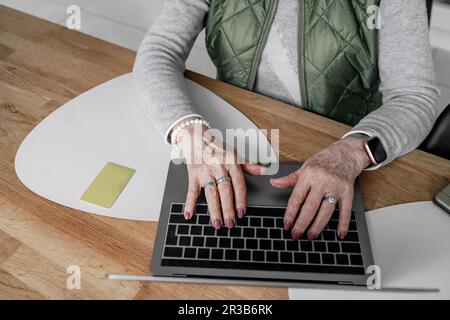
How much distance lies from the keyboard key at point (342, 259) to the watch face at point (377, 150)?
0.24 meters

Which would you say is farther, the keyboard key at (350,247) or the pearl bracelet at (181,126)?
the pearl bracelet at (181,126)

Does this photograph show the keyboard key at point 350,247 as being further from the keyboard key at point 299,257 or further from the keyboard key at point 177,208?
the keyboard key at point 177,208

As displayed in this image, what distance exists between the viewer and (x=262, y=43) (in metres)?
1.10

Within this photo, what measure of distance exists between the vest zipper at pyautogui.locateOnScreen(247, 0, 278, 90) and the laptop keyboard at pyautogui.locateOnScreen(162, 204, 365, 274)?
1.60ft

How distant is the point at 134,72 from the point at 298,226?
615 mm

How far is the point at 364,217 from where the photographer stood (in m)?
0.80

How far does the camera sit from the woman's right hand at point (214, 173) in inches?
32.0

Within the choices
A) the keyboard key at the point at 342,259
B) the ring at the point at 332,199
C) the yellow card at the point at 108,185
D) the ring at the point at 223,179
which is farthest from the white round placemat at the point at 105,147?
the keyboard key at the point at 342,259

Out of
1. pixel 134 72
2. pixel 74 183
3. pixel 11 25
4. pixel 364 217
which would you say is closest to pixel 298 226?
pixel 364 217

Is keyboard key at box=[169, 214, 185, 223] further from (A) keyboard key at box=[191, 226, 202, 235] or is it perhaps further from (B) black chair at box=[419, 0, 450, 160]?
(B) black chair at box=[419, 0, 450, 160]

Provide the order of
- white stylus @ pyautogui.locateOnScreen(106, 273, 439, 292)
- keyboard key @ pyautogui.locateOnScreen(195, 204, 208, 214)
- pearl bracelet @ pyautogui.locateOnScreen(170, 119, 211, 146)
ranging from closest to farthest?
white stylus @ pyautogui.locateOnScreen(106, 273, 439, 292) < keyboard key @ pyautogui.locateOnScreen(195, 204, 208, 214) < pearl bracelet @ pyautogui.locateOnScreen(170, 119, 211, 146)

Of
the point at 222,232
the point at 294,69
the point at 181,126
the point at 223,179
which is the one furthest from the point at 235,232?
the point at 294,69

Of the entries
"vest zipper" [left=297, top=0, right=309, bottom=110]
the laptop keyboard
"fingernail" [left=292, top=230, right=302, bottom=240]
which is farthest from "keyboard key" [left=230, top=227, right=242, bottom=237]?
"vest zipper" [left=297, top=0, right=309, bottom=110]

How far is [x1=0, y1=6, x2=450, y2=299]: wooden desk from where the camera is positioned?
74 cm
